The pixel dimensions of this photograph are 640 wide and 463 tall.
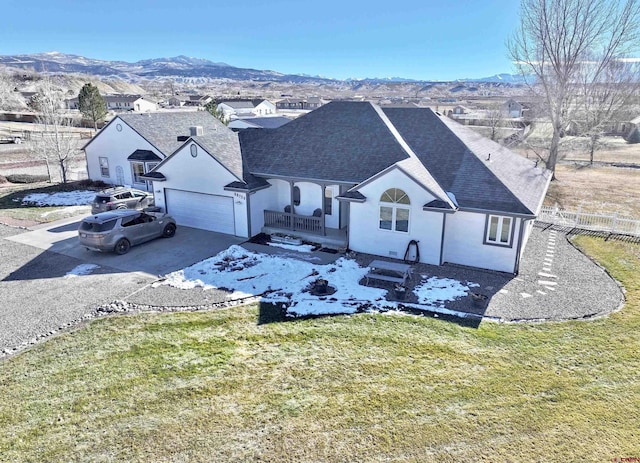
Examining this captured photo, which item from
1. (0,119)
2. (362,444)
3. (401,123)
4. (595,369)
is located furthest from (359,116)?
(0,119)

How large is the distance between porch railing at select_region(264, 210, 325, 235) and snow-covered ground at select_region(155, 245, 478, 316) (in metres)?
2.75

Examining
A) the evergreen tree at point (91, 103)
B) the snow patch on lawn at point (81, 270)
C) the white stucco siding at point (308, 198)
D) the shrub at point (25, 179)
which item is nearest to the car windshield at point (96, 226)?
the snow patch on lawn at point (81, 270)

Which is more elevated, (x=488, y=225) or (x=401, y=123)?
(x=401, y=123)

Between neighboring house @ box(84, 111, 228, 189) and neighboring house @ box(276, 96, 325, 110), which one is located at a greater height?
neighboring house @ box(276, 96, 325, 110)

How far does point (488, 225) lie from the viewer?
15539mm

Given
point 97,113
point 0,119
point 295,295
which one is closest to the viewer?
point 295,295

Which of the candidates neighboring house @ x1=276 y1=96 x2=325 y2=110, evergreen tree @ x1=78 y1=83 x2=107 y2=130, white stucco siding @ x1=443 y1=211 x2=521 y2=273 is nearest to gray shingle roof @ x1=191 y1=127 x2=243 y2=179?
white stucco siding @ x1=443 y1=211 x2=521 y2=273

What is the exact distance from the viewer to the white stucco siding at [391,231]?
15.8m

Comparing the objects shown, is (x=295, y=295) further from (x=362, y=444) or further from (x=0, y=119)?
(x=0, y=119)

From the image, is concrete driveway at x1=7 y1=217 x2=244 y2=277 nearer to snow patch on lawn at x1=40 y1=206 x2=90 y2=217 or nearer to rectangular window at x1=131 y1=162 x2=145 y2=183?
snow patch on lawn at x1=40 y1=206 x2=90 y2=217

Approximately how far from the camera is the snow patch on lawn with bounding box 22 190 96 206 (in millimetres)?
24844

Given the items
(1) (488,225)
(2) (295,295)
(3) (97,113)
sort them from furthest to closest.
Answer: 1. (3) (97,113)
2. (1) (488,225)
3. (2) (295,295)

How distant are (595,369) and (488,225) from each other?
6711 millimetres

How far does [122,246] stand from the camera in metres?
17.1
